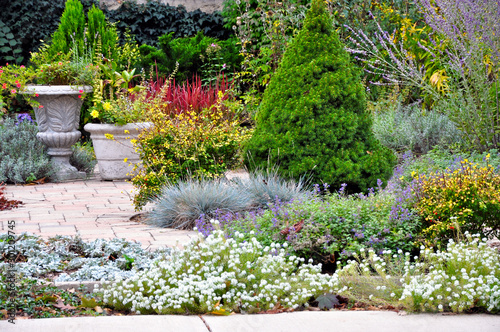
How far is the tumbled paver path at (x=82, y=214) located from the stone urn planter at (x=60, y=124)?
1.24ft

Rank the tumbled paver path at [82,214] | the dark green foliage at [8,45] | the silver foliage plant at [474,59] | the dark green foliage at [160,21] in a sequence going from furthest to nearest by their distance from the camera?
the dark green foliage at [160,21] < the dark green foliage at [8,45] < the silver foliage plant at [474,59] < the tumbled paver path at [82,214]

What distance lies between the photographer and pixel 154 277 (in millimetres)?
3072

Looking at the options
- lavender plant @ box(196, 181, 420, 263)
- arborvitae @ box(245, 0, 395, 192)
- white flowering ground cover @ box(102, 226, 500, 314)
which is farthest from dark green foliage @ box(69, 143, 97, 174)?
white flowering ground cover @ box(102, 226, 500, 314)

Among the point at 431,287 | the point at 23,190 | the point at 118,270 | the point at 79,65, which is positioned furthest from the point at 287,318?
the point at 79,65

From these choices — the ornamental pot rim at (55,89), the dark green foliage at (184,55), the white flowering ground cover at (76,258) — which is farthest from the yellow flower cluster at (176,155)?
the dark green foliage at (184,55)

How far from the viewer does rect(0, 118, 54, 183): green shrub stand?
7.46 m

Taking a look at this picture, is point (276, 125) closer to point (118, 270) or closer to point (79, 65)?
point (118, 270)

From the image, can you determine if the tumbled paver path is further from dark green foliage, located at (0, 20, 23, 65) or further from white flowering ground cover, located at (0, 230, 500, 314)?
dark green foliage, located at (0, 20, 23, 65)

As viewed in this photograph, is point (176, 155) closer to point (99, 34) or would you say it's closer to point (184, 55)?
point (99, 34)

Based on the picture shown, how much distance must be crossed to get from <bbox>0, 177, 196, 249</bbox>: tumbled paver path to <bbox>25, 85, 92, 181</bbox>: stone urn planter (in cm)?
38

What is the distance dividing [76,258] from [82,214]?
73.2 inches

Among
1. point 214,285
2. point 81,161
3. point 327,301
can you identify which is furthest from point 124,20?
point 327,301

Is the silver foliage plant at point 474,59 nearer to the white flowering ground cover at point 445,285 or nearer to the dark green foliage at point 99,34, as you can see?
the white flowering ground cover at point 445,285

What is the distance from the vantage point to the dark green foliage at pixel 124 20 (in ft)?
34.5
